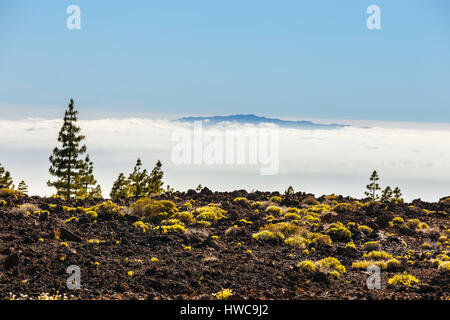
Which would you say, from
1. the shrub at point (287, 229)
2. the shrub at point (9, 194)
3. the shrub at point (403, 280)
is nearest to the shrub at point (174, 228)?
the shrub at point (287, 229)

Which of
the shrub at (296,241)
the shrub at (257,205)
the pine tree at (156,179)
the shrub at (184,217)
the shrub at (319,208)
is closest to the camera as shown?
the shrub at (296,241)

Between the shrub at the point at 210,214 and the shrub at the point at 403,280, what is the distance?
40.3 feet

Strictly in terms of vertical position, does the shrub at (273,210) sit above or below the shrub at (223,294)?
above

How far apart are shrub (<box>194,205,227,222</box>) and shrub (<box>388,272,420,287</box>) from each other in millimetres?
12292

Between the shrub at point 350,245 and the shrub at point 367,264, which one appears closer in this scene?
the shrub at point 367,264

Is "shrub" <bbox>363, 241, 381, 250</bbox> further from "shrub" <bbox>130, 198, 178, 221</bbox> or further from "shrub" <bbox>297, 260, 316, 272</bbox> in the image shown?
"shrub" <bbox>130, 198, 178, 221</bbox>

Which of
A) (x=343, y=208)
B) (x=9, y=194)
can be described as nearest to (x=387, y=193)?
(x=343, y=208)

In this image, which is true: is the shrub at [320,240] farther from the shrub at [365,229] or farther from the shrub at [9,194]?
the shrub at [9,194]

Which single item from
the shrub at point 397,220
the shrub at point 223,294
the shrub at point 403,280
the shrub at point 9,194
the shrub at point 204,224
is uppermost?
the shrub at point 9,194

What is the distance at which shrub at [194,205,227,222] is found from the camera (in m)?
27.1

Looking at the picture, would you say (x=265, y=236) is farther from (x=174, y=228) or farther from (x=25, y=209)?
(x=25, y=209)

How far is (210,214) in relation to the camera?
1078 inches

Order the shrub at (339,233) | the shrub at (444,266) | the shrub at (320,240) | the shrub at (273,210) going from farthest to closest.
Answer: the shrub at (273,210) → the shrub at (339,233) → the shrub at (320,240) → the shrub at (444,266)

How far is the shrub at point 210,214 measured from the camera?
1067 inches
